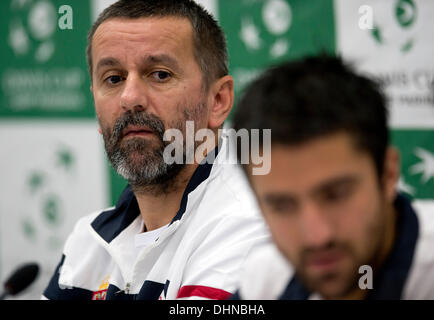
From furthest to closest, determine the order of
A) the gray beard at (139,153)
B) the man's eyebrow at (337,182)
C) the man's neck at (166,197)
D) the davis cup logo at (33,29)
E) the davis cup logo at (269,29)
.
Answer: the davis cup logo at (33,29) < the davis cup logo at (269,29) < the man's neck at (166,197) < the gray beard at (139,153) < the man's eyebrow at (337,182)

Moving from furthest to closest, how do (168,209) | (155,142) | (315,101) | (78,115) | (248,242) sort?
1. (78,115)
2. (168,209)
3. (155,142)
4. (248,242)
5. (315,101)

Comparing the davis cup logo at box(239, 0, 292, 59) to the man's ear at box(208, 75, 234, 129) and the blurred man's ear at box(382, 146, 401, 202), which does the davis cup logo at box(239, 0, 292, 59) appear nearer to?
the man's ear at box(208, 75, 234, 129)

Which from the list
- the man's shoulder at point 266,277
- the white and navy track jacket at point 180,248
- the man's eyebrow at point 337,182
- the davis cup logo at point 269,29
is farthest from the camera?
the davis cup logo at point 269,29

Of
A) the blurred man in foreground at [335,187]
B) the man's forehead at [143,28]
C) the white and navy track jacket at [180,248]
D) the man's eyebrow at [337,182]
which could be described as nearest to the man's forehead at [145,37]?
the man's forehead at [143,28]

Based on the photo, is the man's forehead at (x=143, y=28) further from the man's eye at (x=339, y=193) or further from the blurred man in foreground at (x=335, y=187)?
the man's eye at (x=339, y=193)

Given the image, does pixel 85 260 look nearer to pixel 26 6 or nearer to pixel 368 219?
pixel 368 219

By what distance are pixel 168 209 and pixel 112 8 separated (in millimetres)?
448

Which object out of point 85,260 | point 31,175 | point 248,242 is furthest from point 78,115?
point 248,242

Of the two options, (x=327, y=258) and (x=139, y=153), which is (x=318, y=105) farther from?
(x=139, y=153)

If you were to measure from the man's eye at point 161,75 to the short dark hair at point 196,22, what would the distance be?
0.09m

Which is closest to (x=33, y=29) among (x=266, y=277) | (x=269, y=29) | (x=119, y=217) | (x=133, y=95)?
(x=269, y=29)

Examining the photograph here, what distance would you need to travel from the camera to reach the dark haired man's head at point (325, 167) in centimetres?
54

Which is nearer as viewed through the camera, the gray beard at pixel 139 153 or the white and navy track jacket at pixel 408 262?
the white and navy track jacket at pixel 408 262

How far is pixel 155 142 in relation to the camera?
39.8 inches
